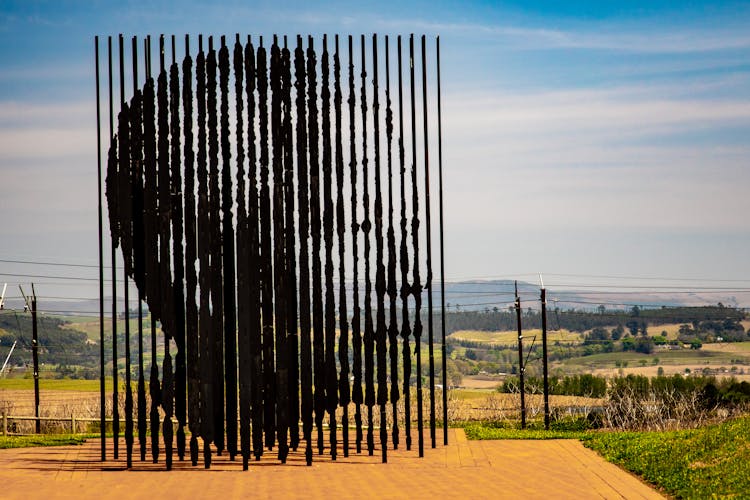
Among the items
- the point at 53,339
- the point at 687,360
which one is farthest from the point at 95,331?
the point at 687,360

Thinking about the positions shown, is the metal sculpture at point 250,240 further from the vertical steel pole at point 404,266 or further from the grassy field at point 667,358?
the grassy field at point 667,358

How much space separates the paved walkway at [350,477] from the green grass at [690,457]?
26cm

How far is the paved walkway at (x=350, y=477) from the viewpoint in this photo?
9.53 meters

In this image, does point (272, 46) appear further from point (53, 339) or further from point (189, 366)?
point (53, 339)

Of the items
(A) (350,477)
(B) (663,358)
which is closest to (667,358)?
(B) (663,358)

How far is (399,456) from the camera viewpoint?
1130 centimetres

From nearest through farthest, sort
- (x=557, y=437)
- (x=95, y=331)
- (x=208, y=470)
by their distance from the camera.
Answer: (x=208, y=470)
(x=557, y=437)
(x=95, y=331)

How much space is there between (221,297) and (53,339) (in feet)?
225

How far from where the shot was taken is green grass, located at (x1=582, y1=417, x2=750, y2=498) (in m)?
9.83

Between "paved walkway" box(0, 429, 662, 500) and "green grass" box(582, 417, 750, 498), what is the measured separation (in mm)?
263

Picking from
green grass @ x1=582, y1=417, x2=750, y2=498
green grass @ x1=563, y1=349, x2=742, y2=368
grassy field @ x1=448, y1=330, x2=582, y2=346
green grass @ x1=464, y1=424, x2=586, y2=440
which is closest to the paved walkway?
green grass @ x1=582, y1=417, x2=750, y2=498

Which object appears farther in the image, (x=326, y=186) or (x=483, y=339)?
(x=483, y=339)

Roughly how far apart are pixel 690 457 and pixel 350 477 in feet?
12.6

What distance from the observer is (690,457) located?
11.1 metres
